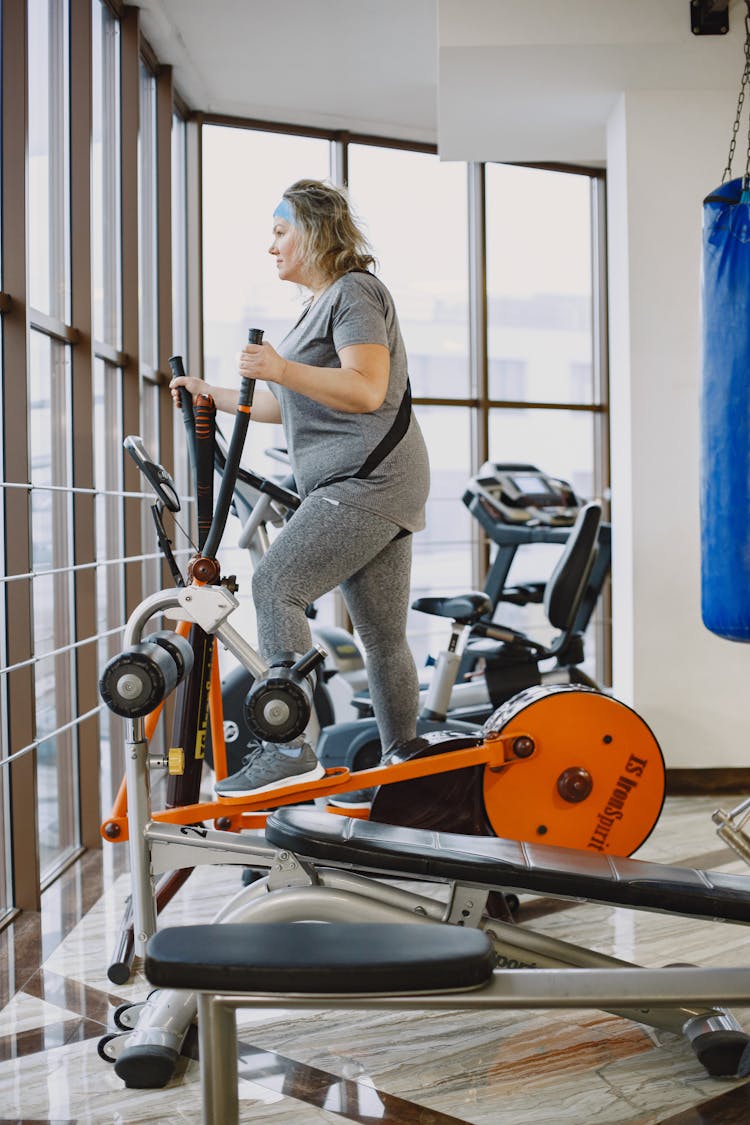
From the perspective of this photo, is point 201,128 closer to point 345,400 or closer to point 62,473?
point 62,473

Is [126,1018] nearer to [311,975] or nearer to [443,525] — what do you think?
[311,975]

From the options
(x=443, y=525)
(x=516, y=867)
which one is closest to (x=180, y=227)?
(x=443, y=525)

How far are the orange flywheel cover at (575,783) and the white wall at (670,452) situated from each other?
5.03ft

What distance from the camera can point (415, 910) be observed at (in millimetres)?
1823

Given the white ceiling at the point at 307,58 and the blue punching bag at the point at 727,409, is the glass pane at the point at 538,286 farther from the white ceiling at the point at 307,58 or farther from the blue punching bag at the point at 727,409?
the blue punching bag at the point at 727,409

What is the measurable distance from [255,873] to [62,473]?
1.36 metres

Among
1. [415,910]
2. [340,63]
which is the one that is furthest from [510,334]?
[415,910]

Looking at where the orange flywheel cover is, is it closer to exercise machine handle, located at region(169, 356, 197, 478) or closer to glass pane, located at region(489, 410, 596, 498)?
exercise machine handle, located at region(169, 356, 197, 478)

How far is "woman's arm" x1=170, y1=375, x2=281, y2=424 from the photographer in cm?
219

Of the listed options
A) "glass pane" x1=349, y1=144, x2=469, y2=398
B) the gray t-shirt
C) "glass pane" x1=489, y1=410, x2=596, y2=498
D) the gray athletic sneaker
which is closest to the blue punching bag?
the gray t-shirt

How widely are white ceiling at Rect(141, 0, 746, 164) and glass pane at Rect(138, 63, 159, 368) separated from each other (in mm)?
230

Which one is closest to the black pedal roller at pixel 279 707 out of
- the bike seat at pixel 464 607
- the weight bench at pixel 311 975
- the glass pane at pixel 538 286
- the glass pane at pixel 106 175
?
the weight bench at pixel 311 975

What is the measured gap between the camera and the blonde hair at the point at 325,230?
2.36 metres

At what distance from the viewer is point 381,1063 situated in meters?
1.83
